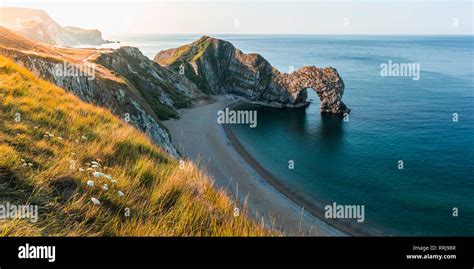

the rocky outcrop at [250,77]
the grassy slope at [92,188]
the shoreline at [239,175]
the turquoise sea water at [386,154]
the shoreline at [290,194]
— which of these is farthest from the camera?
the rocky outcrop at [250,77]

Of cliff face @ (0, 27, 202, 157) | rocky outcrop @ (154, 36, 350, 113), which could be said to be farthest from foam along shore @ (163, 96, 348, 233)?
rocky outcrop @ (154, 36, 350, 113)

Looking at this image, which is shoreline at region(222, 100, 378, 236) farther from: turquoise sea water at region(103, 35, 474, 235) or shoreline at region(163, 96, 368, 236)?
turquoise sea water at region(103, 35, 474, 235)

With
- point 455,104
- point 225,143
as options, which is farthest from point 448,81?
point 225,143

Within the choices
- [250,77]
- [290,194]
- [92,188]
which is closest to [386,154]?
[290,194]

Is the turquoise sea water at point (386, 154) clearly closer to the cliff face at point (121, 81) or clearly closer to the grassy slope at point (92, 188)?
the cliff face at point (121, 81)

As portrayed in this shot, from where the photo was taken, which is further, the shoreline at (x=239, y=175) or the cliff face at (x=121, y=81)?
the shoreline at (x=239, y=175)

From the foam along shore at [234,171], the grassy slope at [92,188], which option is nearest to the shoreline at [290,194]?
the foam along shore at [234,171]
